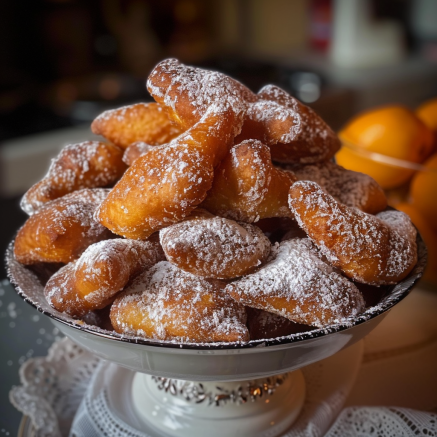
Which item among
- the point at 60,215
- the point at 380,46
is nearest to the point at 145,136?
the point at 60,215

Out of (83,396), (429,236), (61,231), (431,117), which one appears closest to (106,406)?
Result: (83,396)

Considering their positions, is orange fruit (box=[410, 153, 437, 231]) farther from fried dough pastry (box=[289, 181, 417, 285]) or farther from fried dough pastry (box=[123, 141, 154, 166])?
fried dough pastry (box=[123, 141, 154, 166])

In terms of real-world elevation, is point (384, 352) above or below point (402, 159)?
below

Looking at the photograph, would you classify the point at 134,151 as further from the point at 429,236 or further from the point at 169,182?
the point at 429,236

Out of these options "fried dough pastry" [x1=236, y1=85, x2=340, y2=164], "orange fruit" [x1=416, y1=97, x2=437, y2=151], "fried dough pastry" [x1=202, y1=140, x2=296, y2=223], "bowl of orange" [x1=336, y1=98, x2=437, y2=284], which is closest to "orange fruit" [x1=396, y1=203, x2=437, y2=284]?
"bowl of orange" [x1=336, y1=98, x2=437, y2=284]

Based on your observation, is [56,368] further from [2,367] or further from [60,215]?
[60,215]
